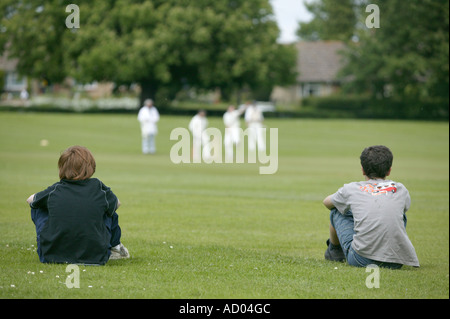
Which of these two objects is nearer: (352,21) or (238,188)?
(238,188)

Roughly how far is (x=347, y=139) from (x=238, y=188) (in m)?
28.2

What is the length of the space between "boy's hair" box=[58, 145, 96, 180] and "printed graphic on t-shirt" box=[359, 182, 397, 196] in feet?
9.07

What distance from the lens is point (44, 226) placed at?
22.0 feet

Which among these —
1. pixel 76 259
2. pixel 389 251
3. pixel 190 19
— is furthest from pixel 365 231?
pixel 190 19

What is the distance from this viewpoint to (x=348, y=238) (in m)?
7.14

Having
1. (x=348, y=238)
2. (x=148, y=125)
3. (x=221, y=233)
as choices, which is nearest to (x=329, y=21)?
(x=148, y=125)

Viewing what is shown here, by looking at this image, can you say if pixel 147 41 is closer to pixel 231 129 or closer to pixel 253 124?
pixel 253 124

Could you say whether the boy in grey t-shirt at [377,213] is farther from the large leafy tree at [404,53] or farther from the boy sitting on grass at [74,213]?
the large leafy tree at [404,53]

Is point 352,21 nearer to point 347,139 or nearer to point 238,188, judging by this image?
point 347,139

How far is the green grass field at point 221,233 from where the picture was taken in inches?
240

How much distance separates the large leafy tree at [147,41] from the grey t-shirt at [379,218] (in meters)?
45.1

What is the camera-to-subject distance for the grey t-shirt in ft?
22.3

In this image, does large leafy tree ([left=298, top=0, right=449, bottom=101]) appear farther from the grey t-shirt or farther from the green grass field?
the grey t-shirt
